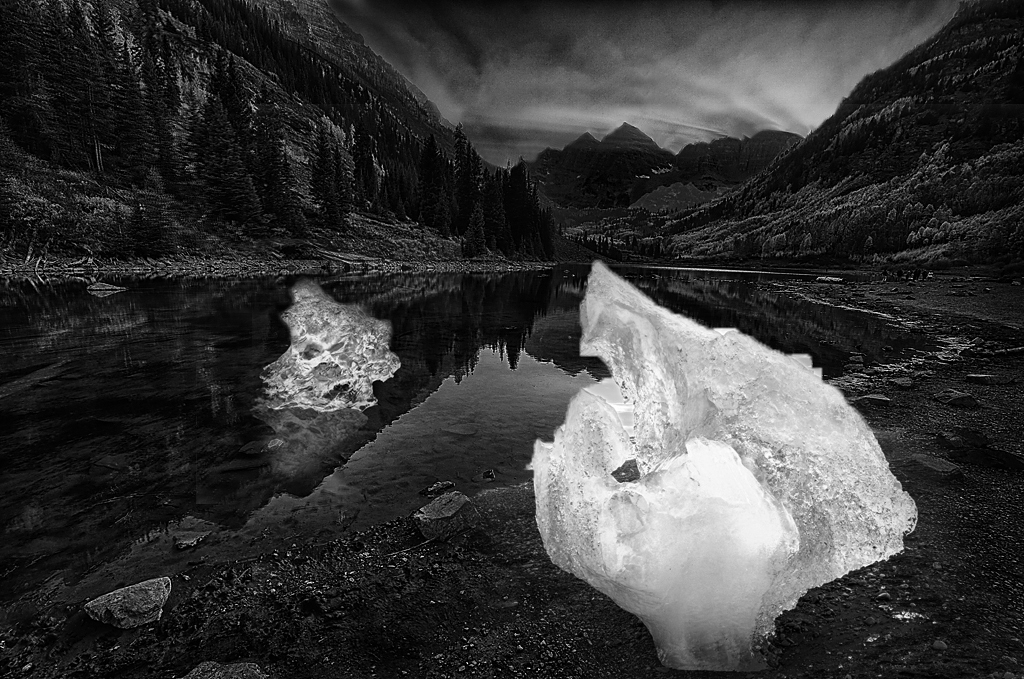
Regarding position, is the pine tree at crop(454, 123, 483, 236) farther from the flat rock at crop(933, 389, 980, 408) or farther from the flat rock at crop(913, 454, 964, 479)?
the flat rock at crop(913, 454, 964, 479)

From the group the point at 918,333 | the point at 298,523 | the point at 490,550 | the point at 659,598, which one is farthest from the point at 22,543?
the point at 918,333

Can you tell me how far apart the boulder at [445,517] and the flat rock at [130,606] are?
124 inches

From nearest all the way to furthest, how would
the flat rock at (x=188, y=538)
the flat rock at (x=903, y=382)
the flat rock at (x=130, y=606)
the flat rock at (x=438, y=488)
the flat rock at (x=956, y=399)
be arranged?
the flat rock at (x=130, y=606)
the flat rock at (x=188, y=538)
the flat rock at (x=438, y=488)
the flat rock at (x=956, y=399)
the flat rock at (x=903, y=382)

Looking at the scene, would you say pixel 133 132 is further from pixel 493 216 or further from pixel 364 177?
pixel 493 216

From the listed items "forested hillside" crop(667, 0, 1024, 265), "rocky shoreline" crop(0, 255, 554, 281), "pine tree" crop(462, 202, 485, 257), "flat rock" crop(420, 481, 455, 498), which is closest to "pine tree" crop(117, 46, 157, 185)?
"rocky shoreline" crop(0, 255, 554, 281)

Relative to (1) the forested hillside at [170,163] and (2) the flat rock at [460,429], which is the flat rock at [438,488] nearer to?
(2) the flat rock at [460,429]

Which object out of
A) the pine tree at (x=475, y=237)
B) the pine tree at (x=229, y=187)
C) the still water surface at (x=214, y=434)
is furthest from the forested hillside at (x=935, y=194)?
the pine tree at (x=229, y=187)

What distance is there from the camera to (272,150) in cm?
7231

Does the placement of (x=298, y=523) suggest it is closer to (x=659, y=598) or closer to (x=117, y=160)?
(x=659, y=598)

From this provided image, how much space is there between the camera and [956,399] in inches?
513

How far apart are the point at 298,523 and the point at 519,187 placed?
4304 inches

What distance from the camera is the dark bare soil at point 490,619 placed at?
445 centimetres

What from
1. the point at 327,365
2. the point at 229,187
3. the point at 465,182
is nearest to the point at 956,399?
the point at 327,365

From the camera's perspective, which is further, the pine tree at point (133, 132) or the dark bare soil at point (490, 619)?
the pine tree at point (133, 132)
